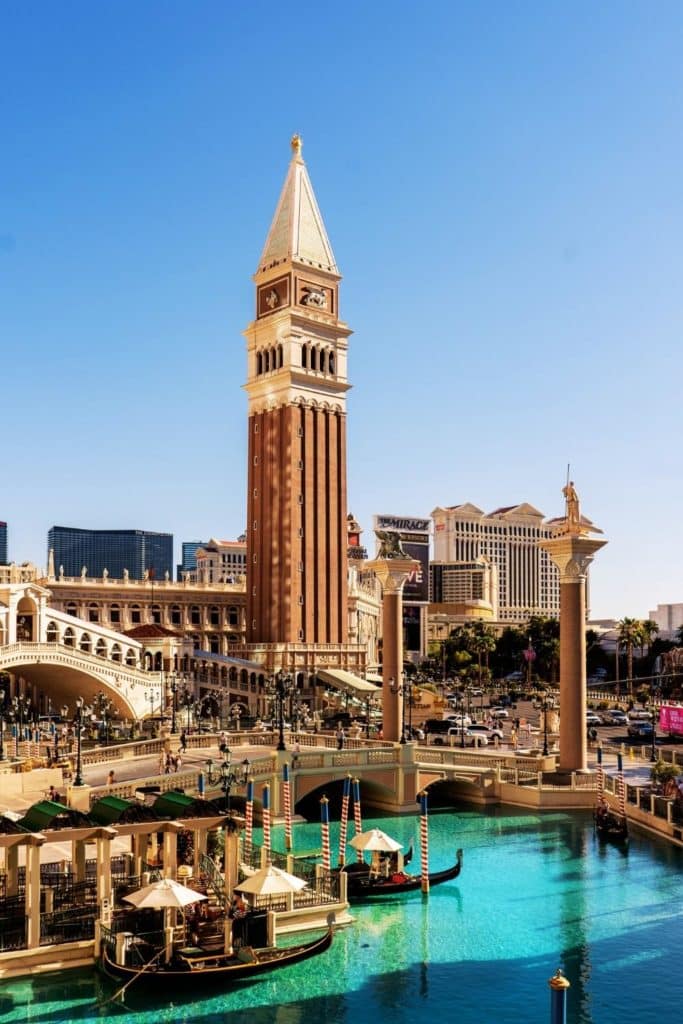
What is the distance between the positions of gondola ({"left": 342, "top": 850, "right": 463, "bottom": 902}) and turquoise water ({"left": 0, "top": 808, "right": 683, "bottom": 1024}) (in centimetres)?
43

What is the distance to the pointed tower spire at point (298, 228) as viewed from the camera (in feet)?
347

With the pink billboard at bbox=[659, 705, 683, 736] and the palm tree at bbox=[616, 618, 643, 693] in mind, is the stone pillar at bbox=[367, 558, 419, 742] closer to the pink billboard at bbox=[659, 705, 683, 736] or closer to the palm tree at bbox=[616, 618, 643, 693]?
the pink billboard at bbox=[659, 705, 683, 736]

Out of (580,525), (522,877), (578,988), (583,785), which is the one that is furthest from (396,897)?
(580,525)

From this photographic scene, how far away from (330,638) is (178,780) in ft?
190

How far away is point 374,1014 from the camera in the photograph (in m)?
27.7

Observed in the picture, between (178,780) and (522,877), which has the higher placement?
(178,780)

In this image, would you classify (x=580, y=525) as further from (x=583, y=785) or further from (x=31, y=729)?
(x=31, y=729)

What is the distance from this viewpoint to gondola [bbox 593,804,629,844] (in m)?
46.2

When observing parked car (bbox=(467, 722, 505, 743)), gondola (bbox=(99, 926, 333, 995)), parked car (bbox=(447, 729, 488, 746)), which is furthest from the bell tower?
gondola (bbox=(99, 926, 333, 995))

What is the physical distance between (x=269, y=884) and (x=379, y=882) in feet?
26.6

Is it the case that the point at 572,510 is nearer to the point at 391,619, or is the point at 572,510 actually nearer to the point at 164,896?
the point at 391,619

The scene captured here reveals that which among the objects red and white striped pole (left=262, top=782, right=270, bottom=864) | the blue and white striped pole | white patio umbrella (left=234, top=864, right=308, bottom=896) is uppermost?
the blue and white striped pole

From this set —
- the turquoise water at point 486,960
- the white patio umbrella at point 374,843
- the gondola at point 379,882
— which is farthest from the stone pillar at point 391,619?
the white patio umbrella at point 374,843

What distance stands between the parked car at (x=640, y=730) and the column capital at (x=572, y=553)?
81.8 feet
